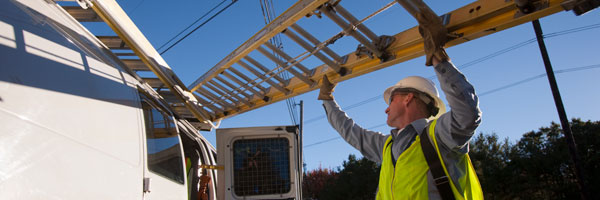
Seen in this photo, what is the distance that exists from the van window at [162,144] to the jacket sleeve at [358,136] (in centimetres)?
146

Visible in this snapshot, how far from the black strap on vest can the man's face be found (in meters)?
0.42

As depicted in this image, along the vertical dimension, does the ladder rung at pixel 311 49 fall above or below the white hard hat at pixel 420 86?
above

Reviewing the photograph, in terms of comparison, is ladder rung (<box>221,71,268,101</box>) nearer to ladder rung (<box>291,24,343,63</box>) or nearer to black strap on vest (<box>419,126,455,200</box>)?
ladder rung (<box>291,24,343,63</box>)

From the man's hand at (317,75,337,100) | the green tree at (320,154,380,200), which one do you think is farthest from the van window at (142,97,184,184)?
the green tree at (320,154,380,200)

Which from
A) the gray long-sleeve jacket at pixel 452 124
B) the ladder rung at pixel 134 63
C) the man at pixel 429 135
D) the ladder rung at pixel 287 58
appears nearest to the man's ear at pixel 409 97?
the man at pixel 429 135

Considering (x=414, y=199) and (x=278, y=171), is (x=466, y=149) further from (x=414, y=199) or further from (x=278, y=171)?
(x=278, y=171)

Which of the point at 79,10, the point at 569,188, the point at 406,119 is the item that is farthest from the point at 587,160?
the point at 79,10

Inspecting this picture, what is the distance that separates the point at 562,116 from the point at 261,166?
13134 millimetres

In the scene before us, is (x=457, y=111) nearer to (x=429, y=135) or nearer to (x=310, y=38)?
(x=429, y=135)

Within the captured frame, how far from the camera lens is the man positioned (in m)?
2.26

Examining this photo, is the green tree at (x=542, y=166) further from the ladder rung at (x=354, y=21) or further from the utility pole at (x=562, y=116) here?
the ladder rung at (x=354, y=21)

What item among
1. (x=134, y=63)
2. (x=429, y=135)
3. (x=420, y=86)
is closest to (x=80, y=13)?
(x=134, y=63)

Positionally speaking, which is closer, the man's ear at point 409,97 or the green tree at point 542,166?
the man's ear at point 409,97

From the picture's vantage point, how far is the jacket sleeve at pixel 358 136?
3324 mm
